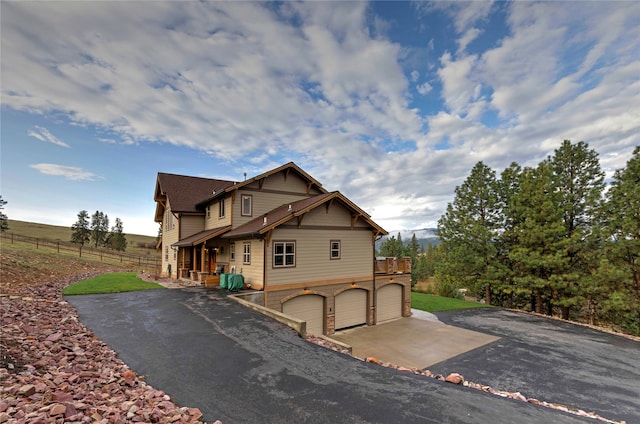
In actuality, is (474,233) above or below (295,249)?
above

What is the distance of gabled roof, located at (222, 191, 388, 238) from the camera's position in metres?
13.0

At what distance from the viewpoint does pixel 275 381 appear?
17.2 ft

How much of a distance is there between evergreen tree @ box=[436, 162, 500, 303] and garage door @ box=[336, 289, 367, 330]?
12.7 meters

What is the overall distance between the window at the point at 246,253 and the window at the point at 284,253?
2055mm

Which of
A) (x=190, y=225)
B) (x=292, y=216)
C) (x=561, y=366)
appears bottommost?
(x=561, y=366)

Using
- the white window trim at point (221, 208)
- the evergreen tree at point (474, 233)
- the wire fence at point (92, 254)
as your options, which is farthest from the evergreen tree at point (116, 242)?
the evergreen tree at point (474, 233)

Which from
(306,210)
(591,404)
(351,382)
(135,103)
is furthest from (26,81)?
(591,404)

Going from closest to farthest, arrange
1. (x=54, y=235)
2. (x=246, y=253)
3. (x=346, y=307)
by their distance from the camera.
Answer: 1. (x=246, y=253)
2. (x=346, y=307)
3. (x=54, y=235)

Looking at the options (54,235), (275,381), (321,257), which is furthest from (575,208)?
(54,235)

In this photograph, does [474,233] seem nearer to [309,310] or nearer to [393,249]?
[393,249]

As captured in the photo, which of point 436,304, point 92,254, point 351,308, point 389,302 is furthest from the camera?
point 92,254

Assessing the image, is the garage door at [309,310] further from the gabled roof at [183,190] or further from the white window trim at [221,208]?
the gabled roof at [183,190]

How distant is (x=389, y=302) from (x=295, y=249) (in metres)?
8.29

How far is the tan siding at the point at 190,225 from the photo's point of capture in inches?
794
